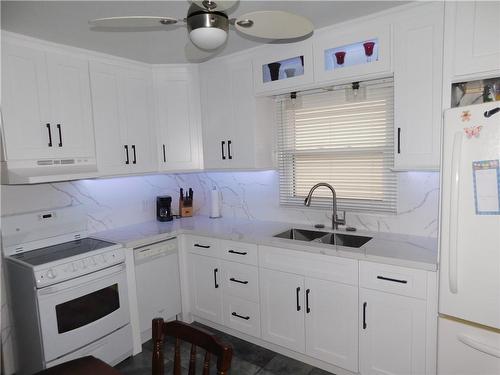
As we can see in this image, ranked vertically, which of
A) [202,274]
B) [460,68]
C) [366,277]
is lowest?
[202,274]

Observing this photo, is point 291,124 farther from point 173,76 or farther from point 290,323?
point 290,323

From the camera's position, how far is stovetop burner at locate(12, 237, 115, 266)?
89.2 inches

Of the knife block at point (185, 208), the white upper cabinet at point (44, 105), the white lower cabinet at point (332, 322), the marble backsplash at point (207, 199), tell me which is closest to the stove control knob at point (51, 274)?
the marble backsplash at point (207, 199)

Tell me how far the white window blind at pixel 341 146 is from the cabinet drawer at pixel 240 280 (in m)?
0.77

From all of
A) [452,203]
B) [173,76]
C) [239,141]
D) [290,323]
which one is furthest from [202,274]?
[452,203]

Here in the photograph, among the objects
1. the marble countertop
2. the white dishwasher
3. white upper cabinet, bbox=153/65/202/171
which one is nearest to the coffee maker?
the marble countertop

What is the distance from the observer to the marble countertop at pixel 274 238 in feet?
6.54

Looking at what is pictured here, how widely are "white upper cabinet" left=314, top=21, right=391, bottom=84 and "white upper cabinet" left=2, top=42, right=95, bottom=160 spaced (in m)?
1.84

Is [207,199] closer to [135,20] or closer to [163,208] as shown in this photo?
[163,208]

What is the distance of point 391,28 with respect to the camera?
213 centimetres

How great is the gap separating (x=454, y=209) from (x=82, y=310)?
7.78ft

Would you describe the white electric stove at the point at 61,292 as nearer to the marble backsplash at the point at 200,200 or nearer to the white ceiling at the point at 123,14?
the marble backsplash at the point at 200,200

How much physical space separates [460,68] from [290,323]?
1976 mm

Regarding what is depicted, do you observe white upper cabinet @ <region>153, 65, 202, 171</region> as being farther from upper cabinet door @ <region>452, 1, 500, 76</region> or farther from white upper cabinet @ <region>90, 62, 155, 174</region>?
upper cabinet door @ <region>452, 1, 500, 76</region>
